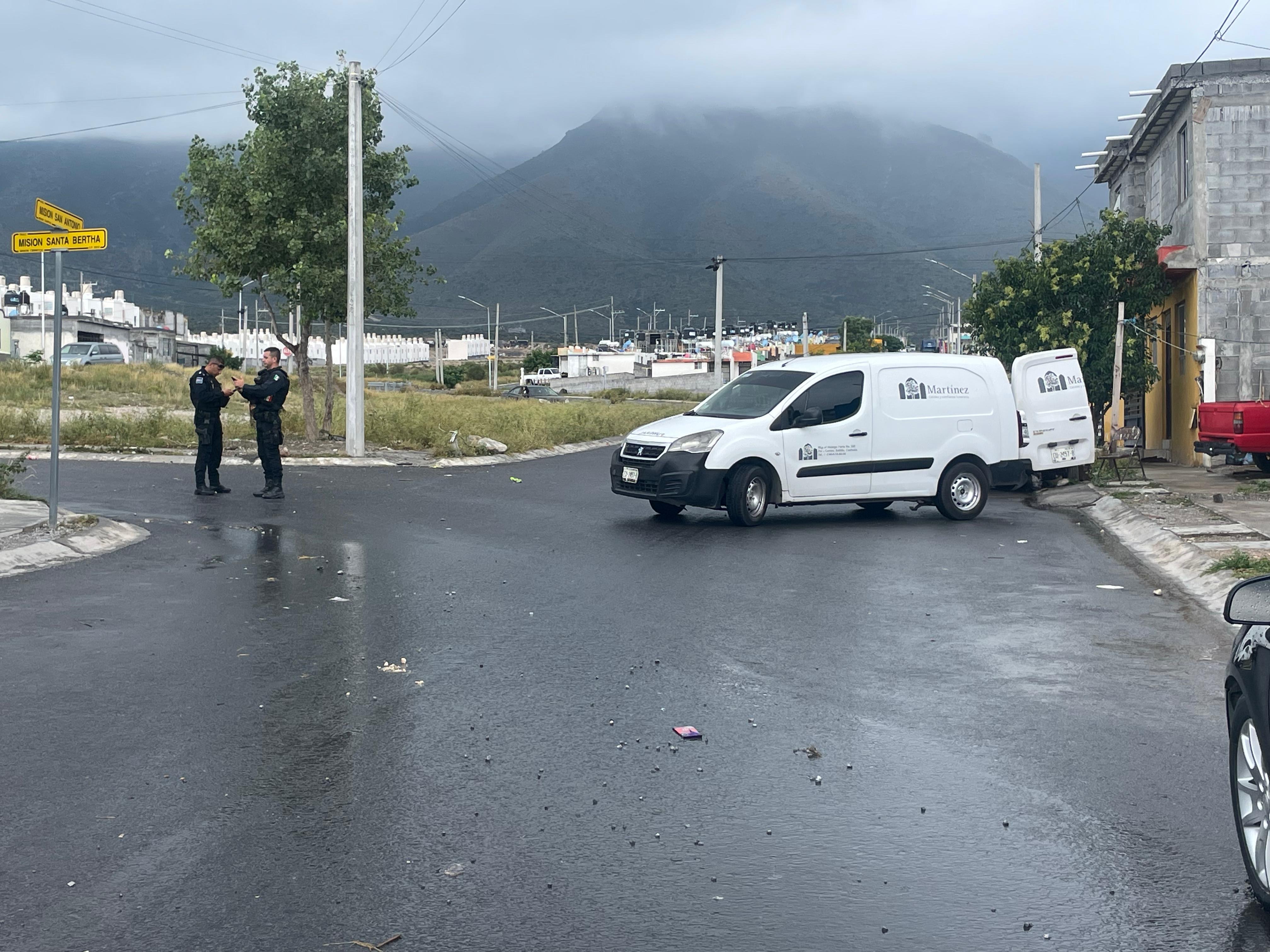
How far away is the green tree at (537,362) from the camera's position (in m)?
144

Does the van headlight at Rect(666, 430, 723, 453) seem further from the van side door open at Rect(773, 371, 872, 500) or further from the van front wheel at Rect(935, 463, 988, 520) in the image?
the van front wheel at Rect(935, 463, 988, 520)

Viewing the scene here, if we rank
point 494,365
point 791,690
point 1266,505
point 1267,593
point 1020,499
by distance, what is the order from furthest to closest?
point 494,365 → point 1020,499 → point 1266,505 → point 791,690 → point 1267,593

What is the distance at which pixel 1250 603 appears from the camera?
430 cm

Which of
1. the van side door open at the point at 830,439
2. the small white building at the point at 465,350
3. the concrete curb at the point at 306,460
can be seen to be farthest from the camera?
the small white building at the point at 465,350

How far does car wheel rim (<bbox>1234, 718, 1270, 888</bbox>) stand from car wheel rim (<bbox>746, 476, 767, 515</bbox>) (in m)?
11.2

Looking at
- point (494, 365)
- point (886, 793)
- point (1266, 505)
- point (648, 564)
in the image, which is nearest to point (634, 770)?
point (886, 793)

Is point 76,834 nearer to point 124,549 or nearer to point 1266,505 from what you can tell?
point 124,549

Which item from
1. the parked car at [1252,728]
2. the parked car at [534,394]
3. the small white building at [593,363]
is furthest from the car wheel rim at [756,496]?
the small white building at [593,363]

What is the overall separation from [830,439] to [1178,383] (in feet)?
54.8

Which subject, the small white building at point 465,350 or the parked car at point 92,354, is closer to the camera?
the parked car at point 92,354

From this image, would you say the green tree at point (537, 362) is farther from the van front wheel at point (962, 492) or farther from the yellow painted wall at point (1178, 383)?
the van front wheel at point (962, 492)

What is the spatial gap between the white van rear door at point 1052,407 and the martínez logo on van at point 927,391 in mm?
3493

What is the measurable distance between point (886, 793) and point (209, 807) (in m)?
2.74

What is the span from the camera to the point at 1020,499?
68.6 ft
